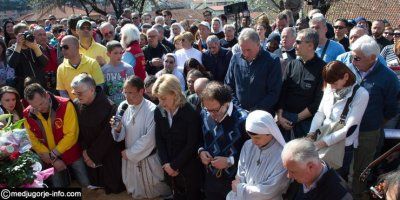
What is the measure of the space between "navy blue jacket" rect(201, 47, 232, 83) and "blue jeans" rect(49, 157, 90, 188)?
231 cm

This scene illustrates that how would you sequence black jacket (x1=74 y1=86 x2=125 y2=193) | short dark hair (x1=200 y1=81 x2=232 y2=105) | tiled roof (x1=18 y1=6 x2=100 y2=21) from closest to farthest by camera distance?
1. short dark hair (x1=200 y1=81 x2=232 y2=105)
2. black jacket (x1=74 y1=86 x2=125 y2=193)
3. tiled roof (x1=18 y1=6 x2=100 y2=21)

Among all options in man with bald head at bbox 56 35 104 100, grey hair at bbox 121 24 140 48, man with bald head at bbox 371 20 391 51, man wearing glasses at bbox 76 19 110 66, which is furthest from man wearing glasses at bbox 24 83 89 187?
man with bald head at bbox 371 20 391 51

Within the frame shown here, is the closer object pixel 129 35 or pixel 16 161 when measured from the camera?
pixel 16 161

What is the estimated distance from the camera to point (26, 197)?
287 cm

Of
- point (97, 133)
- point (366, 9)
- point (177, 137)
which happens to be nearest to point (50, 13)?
point (366, 9)

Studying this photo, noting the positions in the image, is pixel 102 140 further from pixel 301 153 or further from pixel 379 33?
pixel 379 33

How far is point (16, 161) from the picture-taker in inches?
124

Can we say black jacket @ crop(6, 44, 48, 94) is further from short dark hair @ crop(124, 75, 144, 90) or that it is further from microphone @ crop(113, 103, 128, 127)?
short dark hair @ crop(124, 75, 144, 90)

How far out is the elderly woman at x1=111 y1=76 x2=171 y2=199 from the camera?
480cm

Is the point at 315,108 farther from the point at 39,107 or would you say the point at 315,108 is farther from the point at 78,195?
the point at 39,107

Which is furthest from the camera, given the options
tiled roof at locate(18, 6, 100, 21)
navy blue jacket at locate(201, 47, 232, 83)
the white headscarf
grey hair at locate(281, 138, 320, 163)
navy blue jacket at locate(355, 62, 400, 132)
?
tiled roof at locate(18, 6, 100, 21)

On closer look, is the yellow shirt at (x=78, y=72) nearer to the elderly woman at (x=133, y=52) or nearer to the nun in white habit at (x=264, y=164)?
the elderly woman at (x=133, y=52)

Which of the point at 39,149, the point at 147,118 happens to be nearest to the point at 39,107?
the point at 39,149

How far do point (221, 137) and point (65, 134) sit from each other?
2.08m
